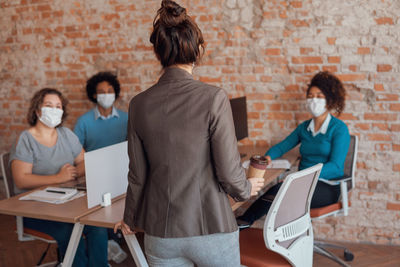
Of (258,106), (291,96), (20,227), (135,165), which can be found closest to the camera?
(135,165)

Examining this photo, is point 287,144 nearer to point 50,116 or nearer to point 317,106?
point 317,106

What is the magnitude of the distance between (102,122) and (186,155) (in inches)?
102

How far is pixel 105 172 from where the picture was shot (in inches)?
91.4

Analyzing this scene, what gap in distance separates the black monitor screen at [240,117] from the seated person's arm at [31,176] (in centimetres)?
130

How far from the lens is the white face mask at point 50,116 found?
2.95 m

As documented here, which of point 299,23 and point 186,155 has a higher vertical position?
point 299,23

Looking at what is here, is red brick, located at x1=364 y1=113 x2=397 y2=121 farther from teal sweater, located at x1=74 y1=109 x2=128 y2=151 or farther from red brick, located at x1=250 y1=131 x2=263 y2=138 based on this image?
teal sweater, located at x1=74 y1=109 x2=128 y2=151

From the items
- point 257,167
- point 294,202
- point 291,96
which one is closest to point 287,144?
point 291,96

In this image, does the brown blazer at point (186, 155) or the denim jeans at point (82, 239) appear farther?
the denim jeans at point (82, 239)

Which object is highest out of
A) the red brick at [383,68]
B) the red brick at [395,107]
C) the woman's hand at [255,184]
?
the red brick at [383,68]

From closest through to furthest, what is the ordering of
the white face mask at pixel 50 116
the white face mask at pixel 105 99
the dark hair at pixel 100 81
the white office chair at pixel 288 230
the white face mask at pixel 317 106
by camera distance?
the white office chair at pixel 288 230 < the white face mask at pixel 50 116 < the white face mask at pixel 317 106 < the white face mask at pixel 105 99 < the dark hair at pixel 100 81

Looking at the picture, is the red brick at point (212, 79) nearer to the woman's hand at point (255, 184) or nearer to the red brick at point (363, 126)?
the red brick at point (363, 126)

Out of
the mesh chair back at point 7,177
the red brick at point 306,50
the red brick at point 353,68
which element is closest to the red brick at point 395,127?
the red brick at point 353,68

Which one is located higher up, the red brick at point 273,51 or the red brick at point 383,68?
the red brick at point 273,51
